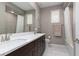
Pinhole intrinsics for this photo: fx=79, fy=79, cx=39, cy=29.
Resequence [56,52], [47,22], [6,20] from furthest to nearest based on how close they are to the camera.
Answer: [47,22], [56,52], [6,20]

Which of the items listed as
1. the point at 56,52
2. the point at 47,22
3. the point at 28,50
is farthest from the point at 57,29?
the point at 28,50

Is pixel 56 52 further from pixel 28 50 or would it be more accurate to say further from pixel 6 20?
pixel 6 20

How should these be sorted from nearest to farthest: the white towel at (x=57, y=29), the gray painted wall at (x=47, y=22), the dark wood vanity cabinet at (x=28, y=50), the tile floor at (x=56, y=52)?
the dark wood vanity cabinet at (x=28, y=50) < the tile floor at (x=56, y=52) < the white towel at (x=57, y=29) < the gray painted wall at (x=47, y=22)

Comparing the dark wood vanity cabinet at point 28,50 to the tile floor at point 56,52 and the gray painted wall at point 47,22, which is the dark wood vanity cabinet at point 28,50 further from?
the gray painted wall at point 47,22

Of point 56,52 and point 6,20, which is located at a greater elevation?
point 6,20

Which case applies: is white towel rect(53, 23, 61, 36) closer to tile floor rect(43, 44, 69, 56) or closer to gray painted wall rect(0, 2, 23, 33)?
tile floor rect(43, 44, 69, 56)

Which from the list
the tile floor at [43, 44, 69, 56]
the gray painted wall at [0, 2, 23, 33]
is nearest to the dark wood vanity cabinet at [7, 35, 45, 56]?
the gray painted wall at [0, 2, 23, 33]

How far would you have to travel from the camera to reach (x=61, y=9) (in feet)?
16.6

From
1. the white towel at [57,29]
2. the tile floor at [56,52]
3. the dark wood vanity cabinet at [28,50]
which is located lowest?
the tile floor at [56,52]

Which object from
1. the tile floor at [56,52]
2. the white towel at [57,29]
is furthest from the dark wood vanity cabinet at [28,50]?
the white towel at [57,29]

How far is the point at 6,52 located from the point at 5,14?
1.13 meters

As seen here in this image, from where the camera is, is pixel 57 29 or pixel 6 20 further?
pixel 57 29

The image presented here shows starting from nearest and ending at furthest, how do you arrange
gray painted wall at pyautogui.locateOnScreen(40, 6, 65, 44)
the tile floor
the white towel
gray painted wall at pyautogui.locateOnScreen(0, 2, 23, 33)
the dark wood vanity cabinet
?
the dark wood vanity cabinet, gray painted wall at pyautogui.locateOnScreen(0, 2, 23, 33), the tile floor, the white towel, gray painted wall at pyautogui.locateOnScreen(40, 6, 65, 44)

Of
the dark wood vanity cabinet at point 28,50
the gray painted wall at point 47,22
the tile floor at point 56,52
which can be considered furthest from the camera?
the gray painted wall at point 47,22
